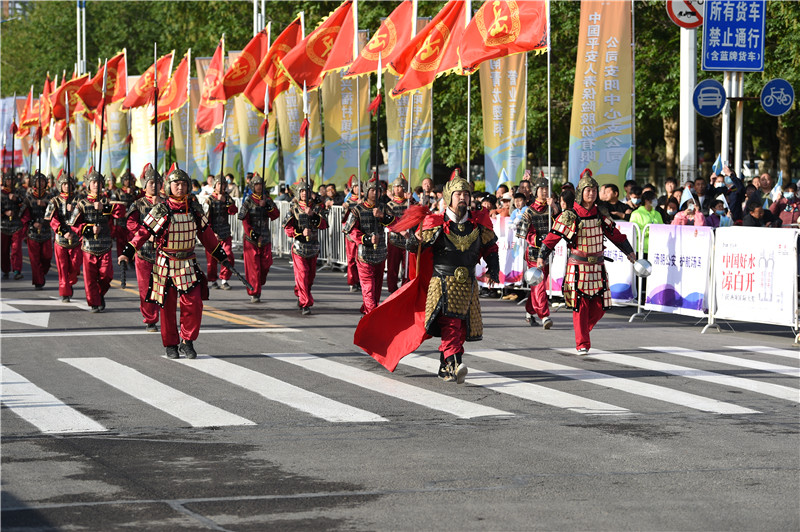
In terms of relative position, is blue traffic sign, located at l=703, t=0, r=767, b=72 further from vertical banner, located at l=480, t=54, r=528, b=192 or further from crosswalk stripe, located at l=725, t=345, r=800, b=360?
crosswalk stripe, located at l=725, t=345, r=800, b=360

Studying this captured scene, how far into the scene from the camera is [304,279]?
17672 mm

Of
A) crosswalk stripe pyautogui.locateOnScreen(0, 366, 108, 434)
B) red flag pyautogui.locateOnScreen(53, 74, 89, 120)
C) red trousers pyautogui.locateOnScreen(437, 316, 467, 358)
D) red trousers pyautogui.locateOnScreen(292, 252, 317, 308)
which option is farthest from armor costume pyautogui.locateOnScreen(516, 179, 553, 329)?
red flag pyautogui.locateOnScreen(53, 74, 89, 120)

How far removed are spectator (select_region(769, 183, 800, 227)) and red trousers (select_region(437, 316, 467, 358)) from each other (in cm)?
903

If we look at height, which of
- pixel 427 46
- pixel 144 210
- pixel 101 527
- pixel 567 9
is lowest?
pixel 101 527

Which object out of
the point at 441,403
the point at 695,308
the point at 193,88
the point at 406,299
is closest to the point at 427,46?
the point at 695,308

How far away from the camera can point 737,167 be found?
20.7 metres

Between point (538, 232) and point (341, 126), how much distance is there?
41.6 ft

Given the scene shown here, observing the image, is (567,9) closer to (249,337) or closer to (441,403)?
(249,337)

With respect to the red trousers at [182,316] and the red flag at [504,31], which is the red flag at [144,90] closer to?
the red flag at [504,31]

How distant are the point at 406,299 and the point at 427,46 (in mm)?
10098

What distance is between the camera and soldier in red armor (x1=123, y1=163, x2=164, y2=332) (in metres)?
14.0

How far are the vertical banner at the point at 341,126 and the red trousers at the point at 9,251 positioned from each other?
7.20m

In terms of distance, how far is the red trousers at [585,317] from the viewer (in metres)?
13.4

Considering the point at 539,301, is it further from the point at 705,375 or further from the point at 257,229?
the point at 257,229
